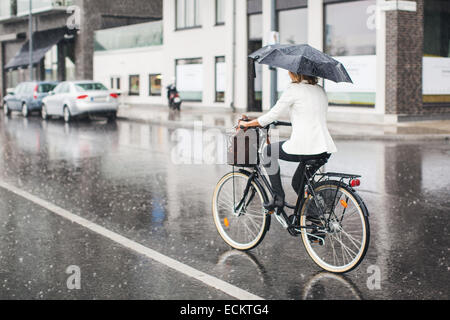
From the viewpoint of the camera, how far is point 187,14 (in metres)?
34.8

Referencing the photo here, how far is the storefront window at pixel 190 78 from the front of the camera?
3394 cm

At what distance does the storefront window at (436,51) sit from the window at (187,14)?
44.0 ft

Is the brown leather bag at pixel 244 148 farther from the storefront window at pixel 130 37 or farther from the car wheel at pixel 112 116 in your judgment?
the storefront window at pixel 130 37

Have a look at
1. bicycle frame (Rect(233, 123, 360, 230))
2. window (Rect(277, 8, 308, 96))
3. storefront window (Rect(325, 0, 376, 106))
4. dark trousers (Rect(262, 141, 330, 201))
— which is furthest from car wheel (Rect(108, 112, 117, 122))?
dark trousers (Rect(262, 141, 330, 201))

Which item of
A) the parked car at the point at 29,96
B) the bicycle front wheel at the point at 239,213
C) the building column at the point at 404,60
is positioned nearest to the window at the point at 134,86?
the parked car at the point at 29,96

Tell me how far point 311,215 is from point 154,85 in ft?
109

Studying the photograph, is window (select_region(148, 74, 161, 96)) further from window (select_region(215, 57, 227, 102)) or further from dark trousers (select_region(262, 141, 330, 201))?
dark trousers (select_region(262, 141, 330, 201))

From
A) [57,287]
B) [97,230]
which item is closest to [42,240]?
[97,230]

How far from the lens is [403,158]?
13867 millimetres

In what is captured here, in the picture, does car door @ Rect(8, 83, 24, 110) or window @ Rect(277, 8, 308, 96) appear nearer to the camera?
window @ Rect(277, 8, 308, 96)

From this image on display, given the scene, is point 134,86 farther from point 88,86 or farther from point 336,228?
point 336,228

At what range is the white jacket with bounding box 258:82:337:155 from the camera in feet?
19.0

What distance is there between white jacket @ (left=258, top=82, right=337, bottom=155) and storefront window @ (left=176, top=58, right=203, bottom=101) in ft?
92.4
